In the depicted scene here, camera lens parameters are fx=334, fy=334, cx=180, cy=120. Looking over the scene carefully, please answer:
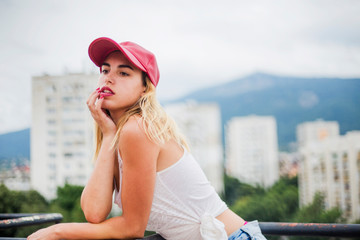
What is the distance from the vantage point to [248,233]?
1.13 meters

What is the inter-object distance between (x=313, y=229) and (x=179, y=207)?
481mm

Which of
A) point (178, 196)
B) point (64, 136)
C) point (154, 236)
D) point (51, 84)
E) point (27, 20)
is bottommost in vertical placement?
point (154, 236)

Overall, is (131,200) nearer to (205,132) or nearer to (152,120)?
(152,120)

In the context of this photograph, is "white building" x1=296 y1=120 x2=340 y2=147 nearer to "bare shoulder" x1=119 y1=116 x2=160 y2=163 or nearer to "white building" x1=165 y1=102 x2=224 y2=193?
"white building" x1=165 y1=102 x2=224 y2=193

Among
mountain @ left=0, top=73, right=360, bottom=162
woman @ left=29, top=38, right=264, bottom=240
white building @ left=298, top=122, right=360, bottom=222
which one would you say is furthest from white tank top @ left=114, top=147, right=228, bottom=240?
mountain @ left=0, top=73, right=360, bottom=162

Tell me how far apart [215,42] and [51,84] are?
74912 mm

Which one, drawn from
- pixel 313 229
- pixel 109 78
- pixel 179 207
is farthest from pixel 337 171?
pixel 109 78

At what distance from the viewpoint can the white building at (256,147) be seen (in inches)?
2960

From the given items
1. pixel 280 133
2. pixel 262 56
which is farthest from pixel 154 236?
pixel 262 56

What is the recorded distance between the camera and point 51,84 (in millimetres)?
46031

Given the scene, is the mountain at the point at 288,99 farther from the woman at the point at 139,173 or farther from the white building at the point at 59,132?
the woman at the point at 139,173

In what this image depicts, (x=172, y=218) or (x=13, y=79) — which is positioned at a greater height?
(x=13, y=79)

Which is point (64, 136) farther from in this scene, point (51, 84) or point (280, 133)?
point (280, 133)

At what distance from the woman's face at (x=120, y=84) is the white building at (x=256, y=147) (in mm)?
74577
